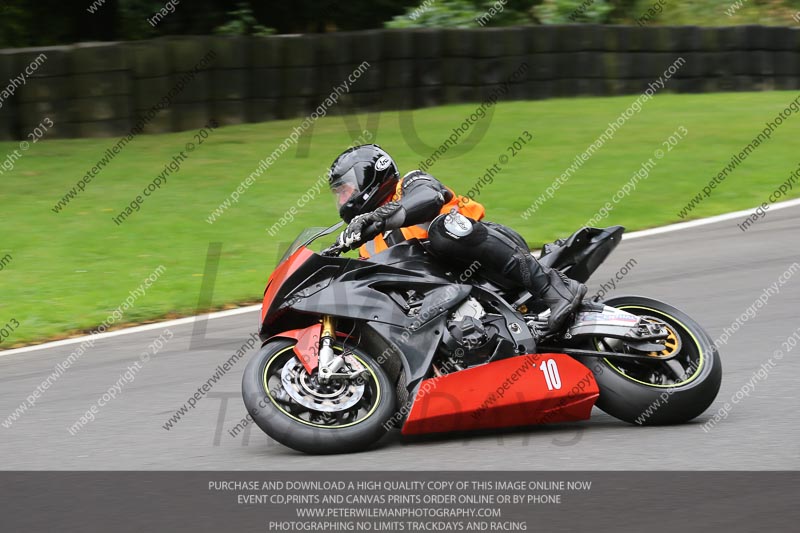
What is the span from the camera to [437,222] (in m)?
5.77

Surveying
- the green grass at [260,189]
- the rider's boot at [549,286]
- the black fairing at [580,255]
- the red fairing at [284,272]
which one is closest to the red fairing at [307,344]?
the red fairing at [284,272]

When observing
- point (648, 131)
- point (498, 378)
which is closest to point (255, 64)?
→ point (648, 131)

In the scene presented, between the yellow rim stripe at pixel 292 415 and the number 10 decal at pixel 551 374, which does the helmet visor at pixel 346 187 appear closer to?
the yellow rim stripe at pixel 292 415

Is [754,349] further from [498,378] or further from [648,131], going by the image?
[648,131]

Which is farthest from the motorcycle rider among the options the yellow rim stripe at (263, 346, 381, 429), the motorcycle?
the yellow rim stripe at (263, 346, 381, 429)

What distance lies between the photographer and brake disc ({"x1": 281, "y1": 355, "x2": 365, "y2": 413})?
557cm

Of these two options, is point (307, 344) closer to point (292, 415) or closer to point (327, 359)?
point (327, 359)

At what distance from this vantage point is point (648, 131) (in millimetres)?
16156

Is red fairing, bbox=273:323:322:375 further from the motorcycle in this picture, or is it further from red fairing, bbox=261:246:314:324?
red fairing, bbox=261:246:314:324

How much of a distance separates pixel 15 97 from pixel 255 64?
327 centimetres

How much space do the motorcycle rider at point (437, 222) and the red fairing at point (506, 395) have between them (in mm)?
263

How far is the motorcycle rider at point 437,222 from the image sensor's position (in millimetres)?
5754

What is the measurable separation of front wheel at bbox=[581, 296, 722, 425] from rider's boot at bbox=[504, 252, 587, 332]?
0.26 m
